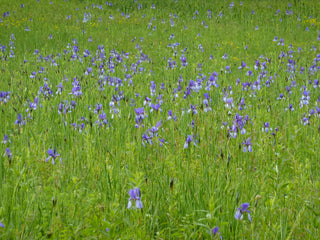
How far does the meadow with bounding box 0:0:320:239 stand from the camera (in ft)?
7.55

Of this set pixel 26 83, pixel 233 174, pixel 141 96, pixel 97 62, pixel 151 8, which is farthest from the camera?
pixel 151 8

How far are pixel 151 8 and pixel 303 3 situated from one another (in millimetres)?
6284

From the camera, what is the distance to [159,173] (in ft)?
9.85

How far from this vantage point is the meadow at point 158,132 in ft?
7.55

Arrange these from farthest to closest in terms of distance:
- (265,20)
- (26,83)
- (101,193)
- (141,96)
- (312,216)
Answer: (265,20) < (26,83) < (141,96) < (101,193) < (312,216)

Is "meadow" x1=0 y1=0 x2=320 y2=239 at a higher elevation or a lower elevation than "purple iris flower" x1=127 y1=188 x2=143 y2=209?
higher

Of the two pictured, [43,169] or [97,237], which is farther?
[43,169]

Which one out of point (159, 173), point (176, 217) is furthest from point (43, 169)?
point (176, 217)

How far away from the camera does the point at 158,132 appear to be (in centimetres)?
377

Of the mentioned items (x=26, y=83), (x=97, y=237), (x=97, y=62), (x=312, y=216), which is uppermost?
(x=97, y=62)

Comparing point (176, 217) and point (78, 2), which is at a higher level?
point (78, 2)

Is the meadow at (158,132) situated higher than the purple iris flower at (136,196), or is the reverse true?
the meadow at (158,132)

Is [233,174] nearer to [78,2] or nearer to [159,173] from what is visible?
[159,173]

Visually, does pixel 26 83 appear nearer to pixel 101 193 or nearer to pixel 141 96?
pixel 141 96
